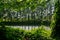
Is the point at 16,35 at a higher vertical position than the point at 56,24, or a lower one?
lower

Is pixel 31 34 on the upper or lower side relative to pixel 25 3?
lower

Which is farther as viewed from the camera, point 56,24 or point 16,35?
point 56,24

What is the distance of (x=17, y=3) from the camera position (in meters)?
7.85

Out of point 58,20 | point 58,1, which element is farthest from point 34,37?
point 58,1

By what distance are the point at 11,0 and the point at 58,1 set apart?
4552mm

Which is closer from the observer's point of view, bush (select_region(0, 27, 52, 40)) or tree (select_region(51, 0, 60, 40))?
bush (select_region(0, 27, 52, 40))

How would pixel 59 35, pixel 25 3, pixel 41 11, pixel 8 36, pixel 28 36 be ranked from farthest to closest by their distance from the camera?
pixel 41 11 → pixel 59 35 → pixel 28 36 → pixel 25 3 → pixel 8 36

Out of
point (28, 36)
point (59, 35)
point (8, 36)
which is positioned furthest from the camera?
point (59, 35)

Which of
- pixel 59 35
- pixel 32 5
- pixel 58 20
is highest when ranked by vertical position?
pixel 32 5

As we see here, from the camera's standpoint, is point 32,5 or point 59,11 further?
point 59,11

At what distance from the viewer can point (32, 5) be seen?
8.06 m

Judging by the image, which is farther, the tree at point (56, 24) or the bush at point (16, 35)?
the tree at point (56, 24)

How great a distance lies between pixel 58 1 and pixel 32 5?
3.75 metres

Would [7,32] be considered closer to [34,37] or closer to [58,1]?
[34,37]
